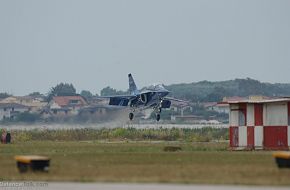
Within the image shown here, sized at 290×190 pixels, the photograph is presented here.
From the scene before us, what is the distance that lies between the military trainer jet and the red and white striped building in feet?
123

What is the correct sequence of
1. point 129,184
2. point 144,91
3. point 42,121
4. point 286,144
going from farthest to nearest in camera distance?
point 42,121 → point 144,91 → point 286,144 → point 129,184

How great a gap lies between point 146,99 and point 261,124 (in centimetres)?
4182

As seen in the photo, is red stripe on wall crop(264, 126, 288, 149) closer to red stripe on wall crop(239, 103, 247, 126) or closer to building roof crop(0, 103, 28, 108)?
red stripe on wall crop(239, 103, 247, 126)

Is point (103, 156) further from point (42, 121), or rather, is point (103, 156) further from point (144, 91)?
point (42, 121)

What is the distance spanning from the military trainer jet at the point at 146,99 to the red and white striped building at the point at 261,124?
123ft

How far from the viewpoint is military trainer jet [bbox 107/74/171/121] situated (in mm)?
94375

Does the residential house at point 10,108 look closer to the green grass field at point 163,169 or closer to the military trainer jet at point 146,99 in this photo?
the military trainer jet at point 146,99

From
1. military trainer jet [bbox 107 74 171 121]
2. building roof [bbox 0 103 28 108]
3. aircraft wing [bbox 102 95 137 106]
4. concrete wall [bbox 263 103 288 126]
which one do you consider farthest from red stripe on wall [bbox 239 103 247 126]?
building roof [bbox 0 103 28 108]

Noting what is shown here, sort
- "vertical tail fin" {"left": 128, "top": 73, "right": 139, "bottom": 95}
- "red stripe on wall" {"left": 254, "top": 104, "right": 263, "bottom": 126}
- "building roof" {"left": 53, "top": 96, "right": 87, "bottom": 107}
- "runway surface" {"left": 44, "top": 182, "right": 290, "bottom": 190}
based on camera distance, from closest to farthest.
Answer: "runway surface" {"left": 44, "top": 182, "right": 290, "bottom": 190}, "red stripe on wall" {"left": 254, "top": 104, "right": 263, "bottom": 126}, "vertical tail fin" {"left": 128, "top": 73, "right": 139, "bottom": 95}, "building roof" {"left": 53, "top": 96, "right": 87, "bottom": 107}

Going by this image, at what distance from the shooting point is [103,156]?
47438 millimetres

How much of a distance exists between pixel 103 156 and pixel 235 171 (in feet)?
42.2

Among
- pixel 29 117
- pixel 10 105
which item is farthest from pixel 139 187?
pixel 10 105

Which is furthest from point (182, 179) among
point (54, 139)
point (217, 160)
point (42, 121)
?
point (42, 121)

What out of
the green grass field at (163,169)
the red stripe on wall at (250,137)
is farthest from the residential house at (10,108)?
the green grass field at (163,169)
